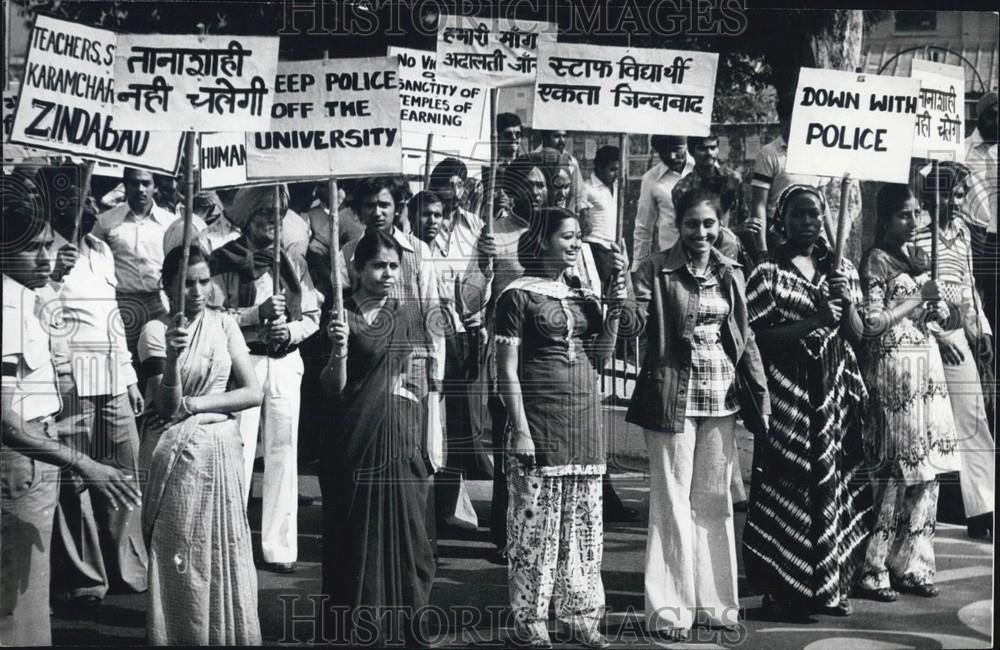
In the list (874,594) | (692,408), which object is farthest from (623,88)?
(874,594)

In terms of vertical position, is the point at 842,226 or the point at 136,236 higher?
the point at 842,226

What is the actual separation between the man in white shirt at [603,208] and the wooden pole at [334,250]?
1.16 m

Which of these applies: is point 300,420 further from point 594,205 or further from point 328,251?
point 594,205

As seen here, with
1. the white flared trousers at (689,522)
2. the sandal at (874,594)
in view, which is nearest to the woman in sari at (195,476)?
the white flared trousers at (689,522)

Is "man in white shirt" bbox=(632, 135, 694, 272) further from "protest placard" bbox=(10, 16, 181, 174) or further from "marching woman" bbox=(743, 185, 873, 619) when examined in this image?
"protest placard" bbox=(10, 16, 181, 174)

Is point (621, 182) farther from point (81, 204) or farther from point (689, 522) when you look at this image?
point (81, 204)

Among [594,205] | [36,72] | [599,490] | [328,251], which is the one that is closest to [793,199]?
[594,205]

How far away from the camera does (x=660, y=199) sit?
636cm

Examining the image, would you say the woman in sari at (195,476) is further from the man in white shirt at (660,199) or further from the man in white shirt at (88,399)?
the man in white shirt at (660,199)

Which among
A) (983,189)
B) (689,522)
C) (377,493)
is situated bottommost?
(689,522)

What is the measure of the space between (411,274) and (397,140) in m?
0.62

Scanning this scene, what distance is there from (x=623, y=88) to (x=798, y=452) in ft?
6.31

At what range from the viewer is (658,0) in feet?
20.9

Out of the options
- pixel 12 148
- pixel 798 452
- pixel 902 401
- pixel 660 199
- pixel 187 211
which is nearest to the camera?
pixel 187 211
